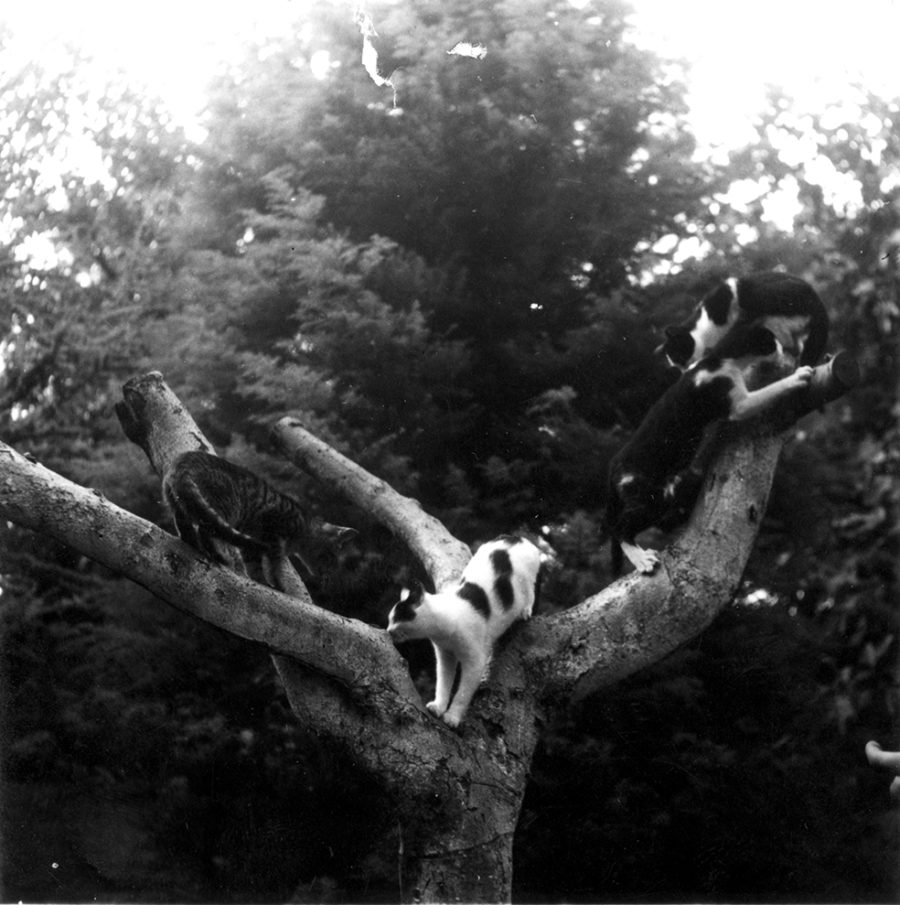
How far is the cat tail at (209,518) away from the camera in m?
3.45

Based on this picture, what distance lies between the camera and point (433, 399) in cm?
594

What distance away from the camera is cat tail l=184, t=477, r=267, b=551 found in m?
3.45

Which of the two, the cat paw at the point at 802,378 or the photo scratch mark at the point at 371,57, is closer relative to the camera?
the cat paw at the point at 802,378

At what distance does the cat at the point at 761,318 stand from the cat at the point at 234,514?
1714mm

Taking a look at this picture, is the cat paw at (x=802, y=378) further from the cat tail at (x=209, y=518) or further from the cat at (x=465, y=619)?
the cat tail at (x=209, y=518)

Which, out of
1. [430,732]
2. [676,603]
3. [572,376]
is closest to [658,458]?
[676,603]

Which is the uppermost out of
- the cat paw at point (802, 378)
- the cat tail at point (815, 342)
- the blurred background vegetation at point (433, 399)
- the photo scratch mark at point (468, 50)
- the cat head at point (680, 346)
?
the photo scratch mark at point (468, 50)

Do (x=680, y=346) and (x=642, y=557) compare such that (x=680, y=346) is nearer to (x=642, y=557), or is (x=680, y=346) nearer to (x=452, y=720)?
(x=642, y=557)

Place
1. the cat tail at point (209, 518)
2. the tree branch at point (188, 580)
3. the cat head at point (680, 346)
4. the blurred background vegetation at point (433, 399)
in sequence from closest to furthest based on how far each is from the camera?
the tree branch at point (188, 580), the cat tail at point (209, 518), the cat head at point (680, 346), the blurred background vegetation at point (433, 399)

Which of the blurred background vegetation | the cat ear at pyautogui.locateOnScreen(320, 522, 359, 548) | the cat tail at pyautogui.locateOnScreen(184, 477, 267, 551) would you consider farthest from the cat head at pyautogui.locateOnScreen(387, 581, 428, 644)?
the blurred background vegetation

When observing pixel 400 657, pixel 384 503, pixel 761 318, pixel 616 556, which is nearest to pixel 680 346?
pixel 761 318

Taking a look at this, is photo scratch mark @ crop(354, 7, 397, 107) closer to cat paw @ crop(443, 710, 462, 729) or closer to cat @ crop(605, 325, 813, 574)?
cat @ crop(605, 325, 813, 574)

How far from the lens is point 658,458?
14.0 feet

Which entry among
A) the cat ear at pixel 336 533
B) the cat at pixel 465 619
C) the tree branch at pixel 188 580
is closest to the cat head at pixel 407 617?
the cat at pixel 465 619
